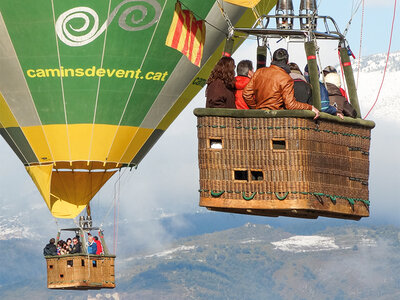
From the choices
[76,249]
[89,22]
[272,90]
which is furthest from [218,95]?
[76,249]

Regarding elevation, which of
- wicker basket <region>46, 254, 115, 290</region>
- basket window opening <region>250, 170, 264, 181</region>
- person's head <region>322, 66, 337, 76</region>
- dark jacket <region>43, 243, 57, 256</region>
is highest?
person's head <region>322, 66, 337, 76</region>

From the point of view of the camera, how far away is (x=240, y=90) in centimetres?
1842

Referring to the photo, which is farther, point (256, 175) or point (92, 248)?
point (92, 248)

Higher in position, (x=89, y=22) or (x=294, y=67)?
(x=89, y=22)

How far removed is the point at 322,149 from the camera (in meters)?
18.2

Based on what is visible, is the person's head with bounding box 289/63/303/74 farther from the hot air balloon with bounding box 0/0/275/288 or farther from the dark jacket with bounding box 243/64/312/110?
A: the hot air balloon with bounding box 0/0/275/288

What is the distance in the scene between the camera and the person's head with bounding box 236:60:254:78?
734 inches

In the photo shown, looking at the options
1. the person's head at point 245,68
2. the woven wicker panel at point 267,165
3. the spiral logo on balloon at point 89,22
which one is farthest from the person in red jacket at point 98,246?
the woven wicker panel at point 267,165

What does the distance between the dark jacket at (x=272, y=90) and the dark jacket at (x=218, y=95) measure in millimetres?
235

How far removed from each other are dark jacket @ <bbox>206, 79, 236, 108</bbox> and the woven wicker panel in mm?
243

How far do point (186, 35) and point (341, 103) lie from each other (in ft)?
8.39

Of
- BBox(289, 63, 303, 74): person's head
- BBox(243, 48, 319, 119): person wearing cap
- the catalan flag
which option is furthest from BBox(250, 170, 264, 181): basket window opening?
the catalan flag

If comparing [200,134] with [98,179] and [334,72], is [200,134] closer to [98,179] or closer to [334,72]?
[334,72]

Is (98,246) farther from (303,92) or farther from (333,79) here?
(303,92)
